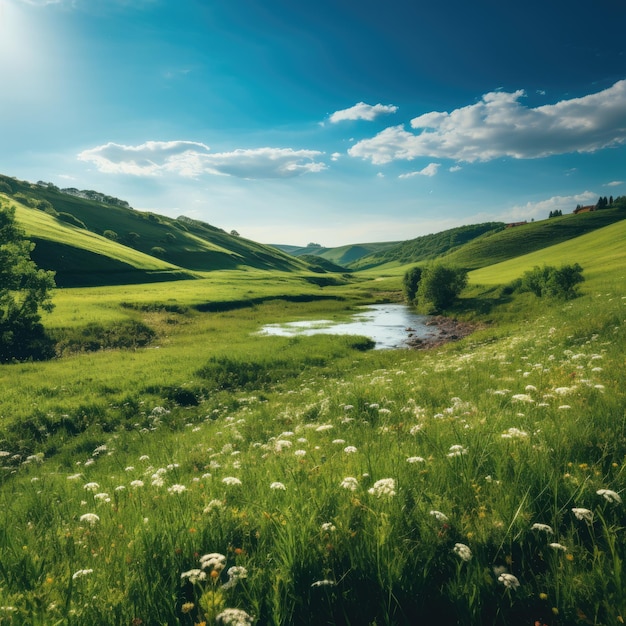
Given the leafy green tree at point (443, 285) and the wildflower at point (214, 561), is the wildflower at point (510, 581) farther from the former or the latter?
the leafy green tree at point (443, 285)

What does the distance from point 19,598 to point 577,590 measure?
12.8 feet

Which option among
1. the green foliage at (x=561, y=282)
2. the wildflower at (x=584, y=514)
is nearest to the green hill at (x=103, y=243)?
the wildflower at (x=584, y=514)

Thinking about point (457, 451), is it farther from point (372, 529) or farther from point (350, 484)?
point (372, 529)

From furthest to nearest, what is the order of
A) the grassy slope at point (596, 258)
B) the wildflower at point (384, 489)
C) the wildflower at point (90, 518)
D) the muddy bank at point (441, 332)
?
the grassy slope at point (596, 258)
the muddy bank at point (441, 332)
the wildflower at point (90, 518)
the wildflower at point (384, 489)

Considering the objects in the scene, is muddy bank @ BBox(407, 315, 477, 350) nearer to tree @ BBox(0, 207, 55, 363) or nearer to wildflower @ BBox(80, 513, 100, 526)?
wildflower @ BBox(80, 513, 100, 526)

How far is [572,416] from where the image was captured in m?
5.18

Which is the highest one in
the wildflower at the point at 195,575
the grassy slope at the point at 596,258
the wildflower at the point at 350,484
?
the grassy slope at the point at 596,258

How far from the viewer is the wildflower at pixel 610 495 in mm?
3052

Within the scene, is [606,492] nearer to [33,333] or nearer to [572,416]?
[572,416]

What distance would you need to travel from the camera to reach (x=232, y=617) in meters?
2.27

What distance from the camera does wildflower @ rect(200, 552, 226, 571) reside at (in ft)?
8.94

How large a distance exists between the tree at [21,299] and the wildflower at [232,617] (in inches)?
Answer: 1421

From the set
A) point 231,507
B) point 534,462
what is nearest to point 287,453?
point 231,507

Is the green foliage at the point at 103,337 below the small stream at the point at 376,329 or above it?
above
